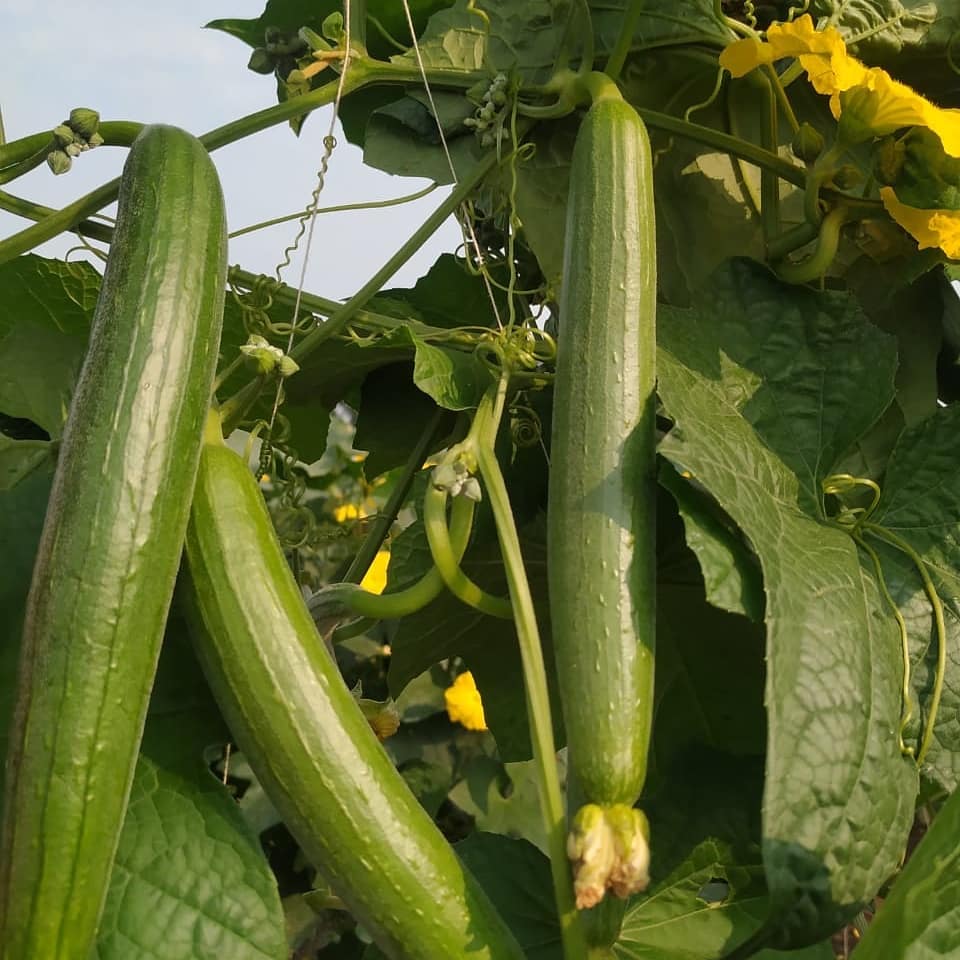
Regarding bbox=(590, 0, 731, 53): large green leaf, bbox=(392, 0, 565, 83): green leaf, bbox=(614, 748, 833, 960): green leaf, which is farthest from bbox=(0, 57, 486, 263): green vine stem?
bbox=(614, 748, 833, 960): green leaf

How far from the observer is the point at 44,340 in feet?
3.33

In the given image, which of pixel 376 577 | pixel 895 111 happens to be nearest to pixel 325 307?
pixel 895 111

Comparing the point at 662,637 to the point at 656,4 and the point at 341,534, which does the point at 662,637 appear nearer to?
the point at 341,534

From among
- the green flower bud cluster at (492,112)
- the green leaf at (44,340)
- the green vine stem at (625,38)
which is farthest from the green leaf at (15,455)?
the green vine stem at (625,38)

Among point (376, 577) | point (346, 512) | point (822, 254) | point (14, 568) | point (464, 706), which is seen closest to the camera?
point (14, 568)

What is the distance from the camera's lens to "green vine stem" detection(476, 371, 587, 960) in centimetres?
61

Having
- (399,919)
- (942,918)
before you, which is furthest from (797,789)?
(399,919)

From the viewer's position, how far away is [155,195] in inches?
27.4

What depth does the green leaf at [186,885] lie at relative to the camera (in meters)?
0.65

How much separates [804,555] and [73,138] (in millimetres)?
632

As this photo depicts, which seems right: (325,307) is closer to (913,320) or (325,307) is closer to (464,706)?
(913,320)

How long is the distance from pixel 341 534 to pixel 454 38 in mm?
513

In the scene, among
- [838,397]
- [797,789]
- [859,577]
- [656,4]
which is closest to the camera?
[797,789]

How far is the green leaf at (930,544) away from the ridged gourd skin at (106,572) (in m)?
0.52
